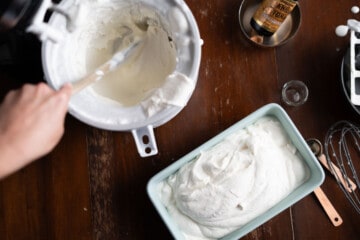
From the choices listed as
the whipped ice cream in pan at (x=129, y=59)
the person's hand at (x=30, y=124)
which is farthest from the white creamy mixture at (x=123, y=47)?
the person's hand at (x=30, y=124)

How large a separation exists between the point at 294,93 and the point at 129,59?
30 cm

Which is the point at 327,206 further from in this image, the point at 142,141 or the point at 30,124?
the point at 30,124

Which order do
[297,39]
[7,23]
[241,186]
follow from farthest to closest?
[297,39] → [241,186] → [7,23]

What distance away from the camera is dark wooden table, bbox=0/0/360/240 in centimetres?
73

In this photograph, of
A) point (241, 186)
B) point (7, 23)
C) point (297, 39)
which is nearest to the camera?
point (7, 23)

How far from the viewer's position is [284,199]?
673mm

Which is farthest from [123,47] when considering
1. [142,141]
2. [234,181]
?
[234,181]

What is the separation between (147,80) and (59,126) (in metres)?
0.22

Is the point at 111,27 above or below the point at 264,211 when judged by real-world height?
above

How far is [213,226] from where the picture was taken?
2.19 feet

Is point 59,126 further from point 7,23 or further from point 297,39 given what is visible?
point 297,39

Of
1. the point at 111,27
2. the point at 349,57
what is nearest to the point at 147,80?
the point at 111,27

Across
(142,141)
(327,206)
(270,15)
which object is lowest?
(327,206)

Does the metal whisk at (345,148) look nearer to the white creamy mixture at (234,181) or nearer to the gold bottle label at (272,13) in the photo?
the white creamy mixture at (234,181)
